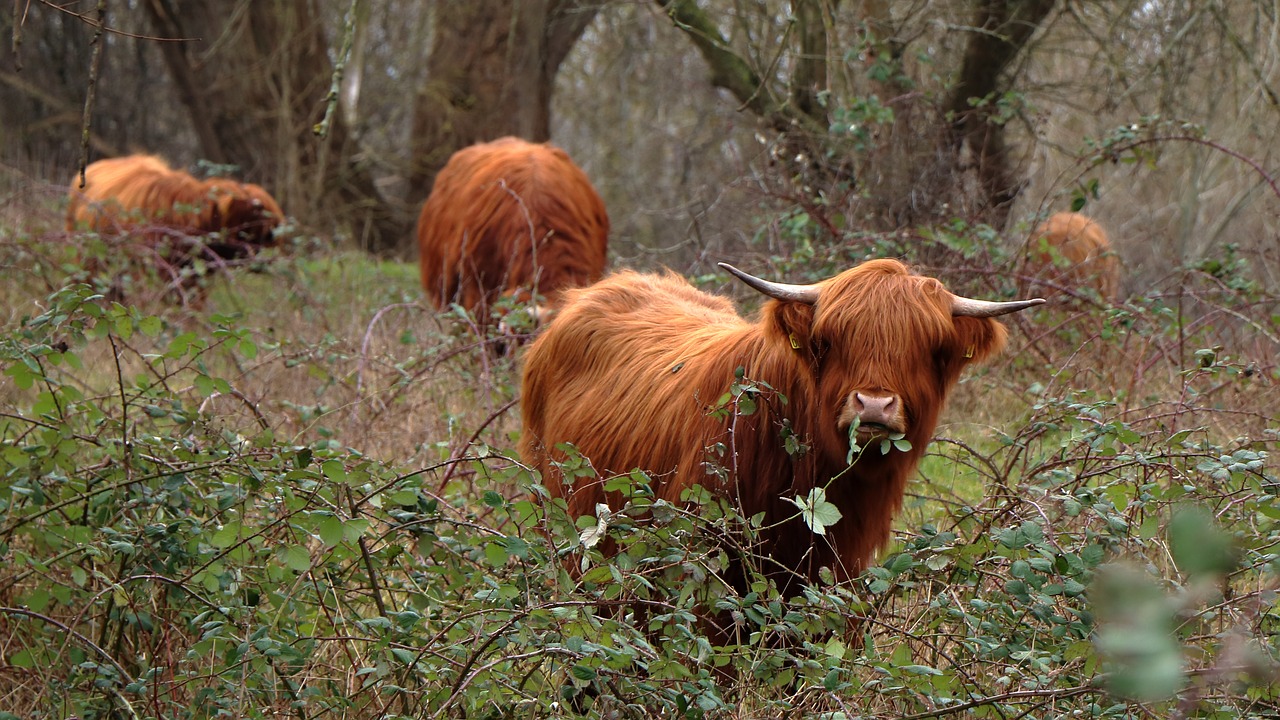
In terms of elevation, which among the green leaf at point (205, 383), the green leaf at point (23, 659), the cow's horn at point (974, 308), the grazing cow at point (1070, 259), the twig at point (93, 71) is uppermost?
the twig at point (93, 71)

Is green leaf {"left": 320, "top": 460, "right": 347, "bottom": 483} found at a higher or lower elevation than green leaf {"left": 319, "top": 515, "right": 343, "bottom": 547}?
higher

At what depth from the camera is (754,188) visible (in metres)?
7.75

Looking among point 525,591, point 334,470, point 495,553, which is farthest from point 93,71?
point 525,591

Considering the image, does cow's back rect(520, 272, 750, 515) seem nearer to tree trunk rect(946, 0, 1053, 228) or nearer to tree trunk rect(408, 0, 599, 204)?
tree trunk rect(946, 0, 1053, 228)

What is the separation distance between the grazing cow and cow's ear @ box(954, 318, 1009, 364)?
177 cm

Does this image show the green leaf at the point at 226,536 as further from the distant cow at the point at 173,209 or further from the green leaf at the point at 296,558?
the distant cow at the point at 173,209

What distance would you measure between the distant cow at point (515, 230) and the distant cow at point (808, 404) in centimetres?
336

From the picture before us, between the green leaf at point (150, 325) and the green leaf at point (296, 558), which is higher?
the green leaf at point (150, 325)

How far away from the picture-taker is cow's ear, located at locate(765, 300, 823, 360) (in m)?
3.36

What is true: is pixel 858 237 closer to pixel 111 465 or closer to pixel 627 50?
pixel 111 465

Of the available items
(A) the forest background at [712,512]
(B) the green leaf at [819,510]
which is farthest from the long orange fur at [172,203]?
(B) the green leaf at [819,510]

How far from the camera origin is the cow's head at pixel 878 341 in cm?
319

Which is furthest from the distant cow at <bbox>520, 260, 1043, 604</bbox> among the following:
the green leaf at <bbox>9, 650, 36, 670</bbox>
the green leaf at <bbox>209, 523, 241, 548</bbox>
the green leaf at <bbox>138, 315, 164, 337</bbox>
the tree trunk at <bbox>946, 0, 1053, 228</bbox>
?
the tree trunk at <bbox>946, 0, 1053, 228</bbox>

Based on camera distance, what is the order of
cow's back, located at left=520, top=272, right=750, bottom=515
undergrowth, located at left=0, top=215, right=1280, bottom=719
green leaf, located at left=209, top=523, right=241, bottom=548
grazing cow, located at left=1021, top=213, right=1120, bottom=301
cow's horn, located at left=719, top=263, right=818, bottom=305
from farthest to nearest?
1. grazing cow, located at left=1021, top=213, right=1120, bottom=301
2. cow's back, located at left=520, top=272, right=750, bottom=515
3. cow's horn, located at left=719, top=263, right=818, bottom=305
4. green leaf, located at left=209, top=523, right=241, bottom=548
5. undergrowth, located at left=0, top=215, right=1280, bottom=719
